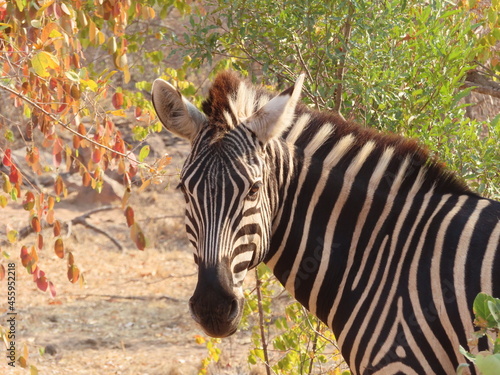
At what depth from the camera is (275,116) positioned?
2.79 metres

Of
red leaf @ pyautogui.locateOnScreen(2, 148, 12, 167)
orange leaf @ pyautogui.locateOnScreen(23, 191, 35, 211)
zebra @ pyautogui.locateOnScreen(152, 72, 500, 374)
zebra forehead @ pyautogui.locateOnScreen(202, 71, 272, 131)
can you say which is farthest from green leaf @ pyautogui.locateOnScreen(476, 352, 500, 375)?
red leaf @ pyautogui.locateOnScreen(2, 148, 12, 167)

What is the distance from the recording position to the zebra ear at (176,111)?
9.61 ft

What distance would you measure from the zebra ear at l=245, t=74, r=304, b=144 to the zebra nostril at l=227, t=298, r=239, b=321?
0.68 metres

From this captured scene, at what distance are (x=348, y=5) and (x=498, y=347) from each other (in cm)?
272

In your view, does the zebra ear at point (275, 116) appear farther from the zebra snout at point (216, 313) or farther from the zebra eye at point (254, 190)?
the zebra snout at point (216, 313)

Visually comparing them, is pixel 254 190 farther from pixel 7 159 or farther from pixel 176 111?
pixel 7 159

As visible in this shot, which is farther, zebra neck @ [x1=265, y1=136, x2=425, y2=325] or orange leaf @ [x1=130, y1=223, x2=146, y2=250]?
orange leaf @ [x1=130, y1=223, x2=146, y2=250]

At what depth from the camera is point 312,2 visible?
3877 mm

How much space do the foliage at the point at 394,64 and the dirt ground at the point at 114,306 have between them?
167 centimetres

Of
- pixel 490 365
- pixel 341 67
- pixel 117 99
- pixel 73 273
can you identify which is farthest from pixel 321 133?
pixel 490 365

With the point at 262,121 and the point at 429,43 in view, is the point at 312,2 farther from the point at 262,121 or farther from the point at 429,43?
the point at 262,121

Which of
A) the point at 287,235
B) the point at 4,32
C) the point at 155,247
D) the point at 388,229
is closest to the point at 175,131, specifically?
the point at 287,235

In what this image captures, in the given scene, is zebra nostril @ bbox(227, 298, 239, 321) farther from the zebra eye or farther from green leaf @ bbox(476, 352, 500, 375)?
green leaf @ bbox(476, 352, 500, 375)

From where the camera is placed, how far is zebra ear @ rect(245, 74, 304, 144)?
2.78 meters
